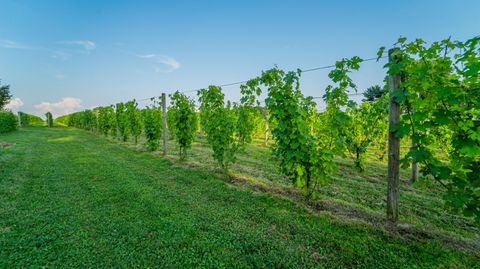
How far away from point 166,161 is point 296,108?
541 centimetres

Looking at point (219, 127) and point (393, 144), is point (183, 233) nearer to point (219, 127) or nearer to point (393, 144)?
point (393, 144)

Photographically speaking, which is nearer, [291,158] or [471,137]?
[471,137]

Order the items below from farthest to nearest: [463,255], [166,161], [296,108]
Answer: [166,161], [296,108], [463,255]

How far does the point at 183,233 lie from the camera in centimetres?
298

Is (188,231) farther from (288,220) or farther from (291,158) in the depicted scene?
(291,158)

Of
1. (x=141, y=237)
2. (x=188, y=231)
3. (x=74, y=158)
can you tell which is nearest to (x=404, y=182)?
(x=188, y=231)

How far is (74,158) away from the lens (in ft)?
26.8

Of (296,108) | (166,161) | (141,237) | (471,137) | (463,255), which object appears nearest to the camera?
(471,137)

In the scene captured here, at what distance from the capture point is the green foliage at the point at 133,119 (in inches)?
490

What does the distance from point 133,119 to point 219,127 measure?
330 inches

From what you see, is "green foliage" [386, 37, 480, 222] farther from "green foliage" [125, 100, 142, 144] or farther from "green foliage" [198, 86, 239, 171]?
→ "green foliage" [125, 100, 142, 144]

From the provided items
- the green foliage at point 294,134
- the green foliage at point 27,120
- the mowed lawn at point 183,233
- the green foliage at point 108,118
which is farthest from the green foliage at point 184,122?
Answer: the green foliage at point 27,120

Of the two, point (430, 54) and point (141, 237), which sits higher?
point (430, 54)

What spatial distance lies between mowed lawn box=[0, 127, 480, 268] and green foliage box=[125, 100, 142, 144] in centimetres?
751
